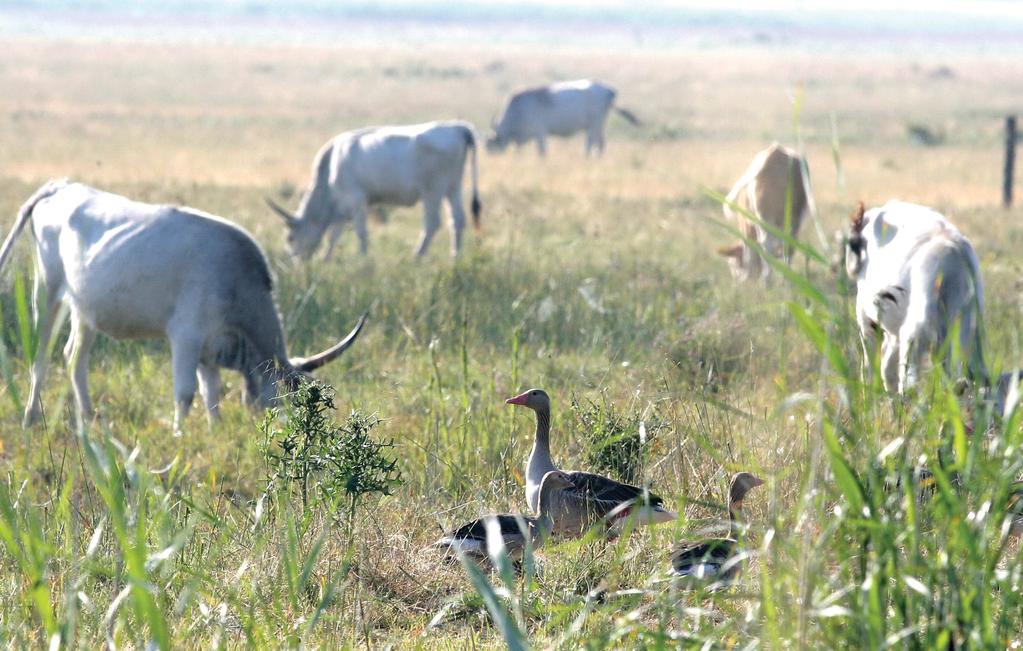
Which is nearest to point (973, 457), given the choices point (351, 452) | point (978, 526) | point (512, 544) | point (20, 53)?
point (978, 526)

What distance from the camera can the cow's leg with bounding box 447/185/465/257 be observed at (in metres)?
15.9

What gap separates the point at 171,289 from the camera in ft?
25.1

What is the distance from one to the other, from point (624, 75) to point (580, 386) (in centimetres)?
7522

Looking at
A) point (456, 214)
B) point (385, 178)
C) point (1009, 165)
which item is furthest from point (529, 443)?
point (1009, 165)

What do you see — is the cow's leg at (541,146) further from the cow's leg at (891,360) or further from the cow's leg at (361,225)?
the cow's leg at (891,360)

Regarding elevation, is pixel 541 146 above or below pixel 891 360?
below

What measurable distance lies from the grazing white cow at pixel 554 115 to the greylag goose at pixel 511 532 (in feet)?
89.6

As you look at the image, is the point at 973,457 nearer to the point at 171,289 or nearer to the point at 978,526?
the point at 978,526

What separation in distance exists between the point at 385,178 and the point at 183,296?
8.23m

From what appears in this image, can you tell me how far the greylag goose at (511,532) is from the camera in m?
4.82

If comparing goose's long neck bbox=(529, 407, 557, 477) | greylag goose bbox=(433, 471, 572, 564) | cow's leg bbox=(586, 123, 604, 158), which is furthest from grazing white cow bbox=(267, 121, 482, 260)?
cow's leg bbox=(586, 123, 604, 158)

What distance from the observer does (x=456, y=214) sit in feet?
52.7

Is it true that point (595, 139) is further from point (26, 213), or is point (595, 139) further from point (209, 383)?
point (209, 383)

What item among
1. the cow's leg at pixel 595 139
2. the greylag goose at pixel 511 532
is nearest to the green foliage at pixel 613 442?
the greylag goose at pixel 511 532
